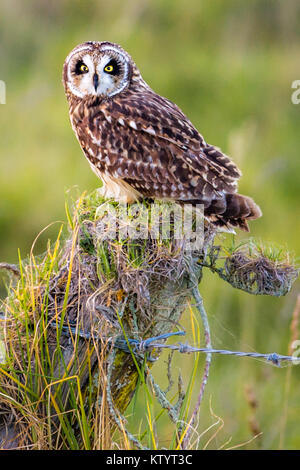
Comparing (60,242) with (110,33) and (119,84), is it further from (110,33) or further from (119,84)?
(110,33)

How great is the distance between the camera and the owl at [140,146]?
4016mm

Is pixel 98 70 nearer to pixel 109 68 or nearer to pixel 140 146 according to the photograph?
pixel 109 68

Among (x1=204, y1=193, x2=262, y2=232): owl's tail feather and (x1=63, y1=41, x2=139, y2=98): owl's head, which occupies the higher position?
(x1=63, y1=41, x2=139, y2=98): owl's head

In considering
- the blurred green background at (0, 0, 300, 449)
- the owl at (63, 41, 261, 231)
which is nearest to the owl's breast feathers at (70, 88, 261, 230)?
the owl at (63, 41, 261, 231)

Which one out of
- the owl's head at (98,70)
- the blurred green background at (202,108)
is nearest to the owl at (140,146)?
the owl's head at (98,70)

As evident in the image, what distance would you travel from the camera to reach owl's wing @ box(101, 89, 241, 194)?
4070mm

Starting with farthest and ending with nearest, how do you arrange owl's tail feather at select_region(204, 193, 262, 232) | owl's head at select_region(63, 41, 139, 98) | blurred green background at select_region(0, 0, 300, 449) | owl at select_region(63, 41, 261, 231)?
blurred green background at select_region(0, 0, 300, 449) < owl's head at select_region(63, 41, 139, 98) < owl at select_region(63, 41, 261, 231) < owl's tail feather at select_region(204, 193, 262, 232)

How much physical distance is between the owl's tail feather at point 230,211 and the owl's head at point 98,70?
0.95 metres

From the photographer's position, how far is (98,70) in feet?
14.0

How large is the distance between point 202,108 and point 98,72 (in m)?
3.91

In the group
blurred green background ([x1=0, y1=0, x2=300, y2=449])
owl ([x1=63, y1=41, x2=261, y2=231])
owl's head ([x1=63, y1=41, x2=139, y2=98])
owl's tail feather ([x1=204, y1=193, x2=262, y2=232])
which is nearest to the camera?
owl's tail feather ([x1=204, y1=193, x2=262, y2=232])


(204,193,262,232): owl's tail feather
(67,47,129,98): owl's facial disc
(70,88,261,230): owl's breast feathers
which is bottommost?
(204,193,262,232): owl's tail feather

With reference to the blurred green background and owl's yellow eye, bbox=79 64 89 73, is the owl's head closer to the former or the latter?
owl's yellow eye, bbox=79 64 89 73

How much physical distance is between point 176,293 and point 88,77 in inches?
68.1
